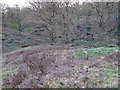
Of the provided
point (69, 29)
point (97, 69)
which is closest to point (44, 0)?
point (69, 29)

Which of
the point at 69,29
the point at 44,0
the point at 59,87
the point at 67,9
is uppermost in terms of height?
the point at 44,0

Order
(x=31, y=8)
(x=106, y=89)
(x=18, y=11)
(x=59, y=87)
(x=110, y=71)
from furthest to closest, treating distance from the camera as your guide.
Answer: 1. (x=18, y=11)
2. (x=31, y=8)
3. (x=110, y=71)
4. (x=59, y=87)
5. (x=106, y=89)

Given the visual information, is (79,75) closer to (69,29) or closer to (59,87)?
(59,87)

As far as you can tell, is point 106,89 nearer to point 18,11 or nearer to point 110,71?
point 110,71

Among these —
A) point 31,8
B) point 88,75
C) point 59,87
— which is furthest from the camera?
point 31,8

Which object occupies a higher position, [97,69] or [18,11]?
[18,11]

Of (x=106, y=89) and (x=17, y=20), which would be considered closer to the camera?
(x=106, y=89)

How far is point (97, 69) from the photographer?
661cm

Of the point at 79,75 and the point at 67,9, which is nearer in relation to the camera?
the point at 79,75

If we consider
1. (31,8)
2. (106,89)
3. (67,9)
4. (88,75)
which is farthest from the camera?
(31,8)

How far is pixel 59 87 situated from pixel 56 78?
2.60 feet

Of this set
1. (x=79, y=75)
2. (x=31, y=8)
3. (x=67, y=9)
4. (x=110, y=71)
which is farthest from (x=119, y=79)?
(x=31, y=8)

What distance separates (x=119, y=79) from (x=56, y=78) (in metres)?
2.37

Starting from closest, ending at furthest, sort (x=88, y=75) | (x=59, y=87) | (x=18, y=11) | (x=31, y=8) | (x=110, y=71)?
(x=59, y=87) < (x=88, y=75) < (x=110, y=71) < (x=31, y=8) < (x=18, y=11)
